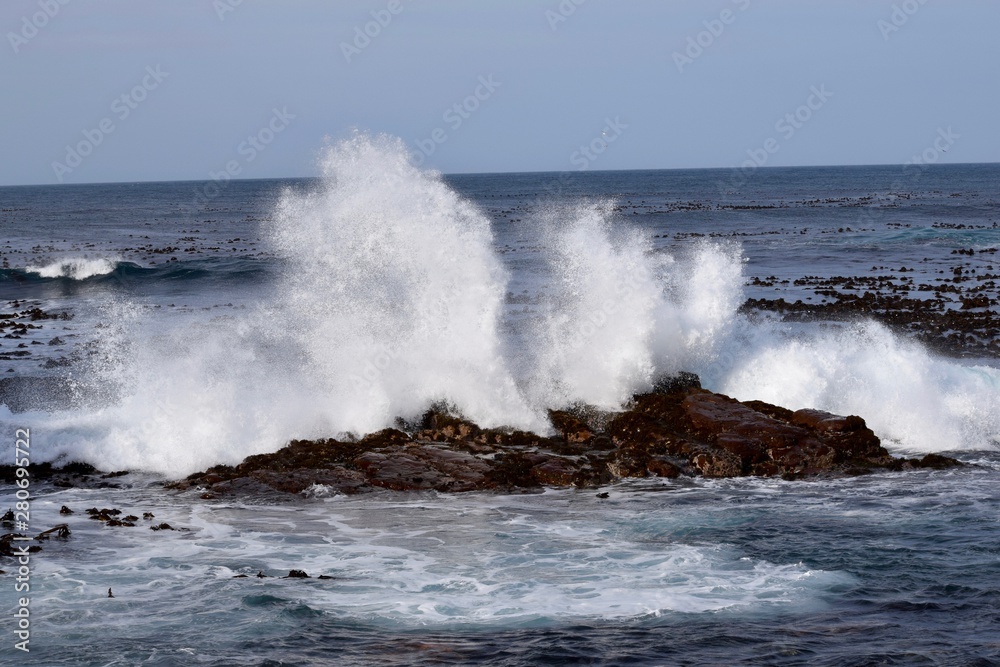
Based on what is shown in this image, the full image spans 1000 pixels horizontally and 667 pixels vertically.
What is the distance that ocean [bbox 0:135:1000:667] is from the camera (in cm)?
1029

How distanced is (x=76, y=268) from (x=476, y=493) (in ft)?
133

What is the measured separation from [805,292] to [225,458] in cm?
2712

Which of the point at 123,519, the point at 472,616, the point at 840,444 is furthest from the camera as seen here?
the point at 840,444

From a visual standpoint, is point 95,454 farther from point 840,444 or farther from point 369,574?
point 840,444

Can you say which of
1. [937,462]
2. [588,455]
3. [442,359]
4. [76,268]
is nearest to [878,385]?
[937,462]

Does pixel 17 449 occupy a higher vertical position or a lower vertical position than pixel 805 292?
lower

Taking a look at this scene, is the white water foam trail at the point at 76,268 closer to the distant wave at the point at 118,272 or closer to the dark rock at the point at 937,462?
the distant wave at the point at 118,272

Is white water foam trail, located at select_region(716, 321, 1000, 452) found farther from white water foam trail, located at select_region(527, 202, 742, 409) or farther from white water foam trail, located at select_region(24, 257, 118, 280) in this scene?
white water foam trail, located at select_region(24, 257, 118, 280)

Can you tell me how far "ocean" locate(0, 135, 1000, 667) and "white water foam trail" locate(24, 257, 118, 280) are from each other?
10.3 meters

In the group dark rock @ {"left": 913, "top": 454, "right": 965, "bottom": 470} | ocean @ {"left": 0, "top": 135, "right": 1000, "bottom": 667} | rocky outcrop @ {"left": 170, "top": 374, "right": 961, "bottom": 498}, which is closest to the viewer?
ocean @ {"left": 0, "top": 135, "right": 1000, "bottom": 667}

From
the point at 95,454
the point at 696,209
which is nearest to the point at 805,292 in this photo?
the point at 95,454

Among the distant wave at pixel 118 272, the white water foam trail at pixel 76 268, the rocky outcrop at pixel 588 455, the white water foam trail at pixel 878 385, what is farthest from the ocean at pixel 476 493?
the white water foam trail at pixel 76 268

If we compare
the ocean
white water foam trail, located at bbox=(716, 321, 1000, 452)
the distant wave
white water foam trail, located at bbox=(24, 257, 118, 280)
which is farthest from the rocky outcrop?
white water foam trail, located at bbox=(24, 257, 118, 280)

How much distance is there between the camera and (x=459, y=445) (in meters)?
17.5
